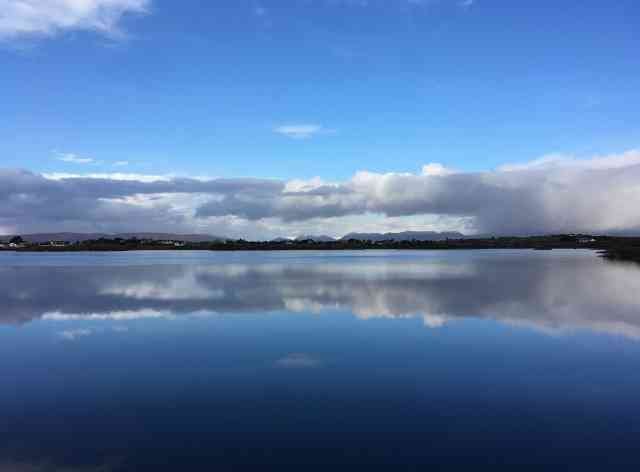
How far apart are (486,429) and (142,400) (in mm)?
6133

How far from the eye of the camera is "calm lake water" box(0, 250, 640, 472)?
7301 millimetres

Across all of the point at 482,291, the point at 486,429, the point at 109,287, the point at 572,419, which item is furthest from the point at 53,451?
the point at 109,287

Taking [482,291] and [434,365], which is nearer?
[434,365]

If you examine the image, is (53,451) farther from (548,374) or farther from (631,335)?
(631,335)

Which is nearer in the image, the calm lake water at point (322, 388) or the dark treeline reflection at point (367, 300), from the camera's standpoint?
the calm lake water at point (322, 388)

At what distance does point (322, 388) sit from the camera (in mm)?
10375

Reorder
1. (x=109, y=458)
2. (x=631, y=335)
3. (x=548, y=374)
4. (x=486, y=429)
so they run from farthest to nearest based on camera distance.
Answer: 1. (x=631, y=335)
2. (x=548, y=374)
3. (x=486, y=429)
4. (x=109, y=458)

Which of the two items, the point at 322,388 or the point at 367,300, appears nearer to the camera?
the point at 322,388

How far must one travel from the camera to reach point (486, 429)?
811 centimetres

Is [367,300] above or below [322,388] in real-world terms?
above

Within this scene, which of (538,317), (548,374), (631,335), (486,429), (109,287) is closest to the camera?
(486,429)

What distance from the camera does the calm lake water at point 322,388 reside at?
7301 mm

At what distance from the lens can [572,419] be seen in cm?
856

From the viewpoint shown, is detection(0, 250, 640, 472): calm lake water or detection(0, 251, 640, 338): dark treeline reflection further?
detection(0, 251, 640, 338): dark treeline reflection
